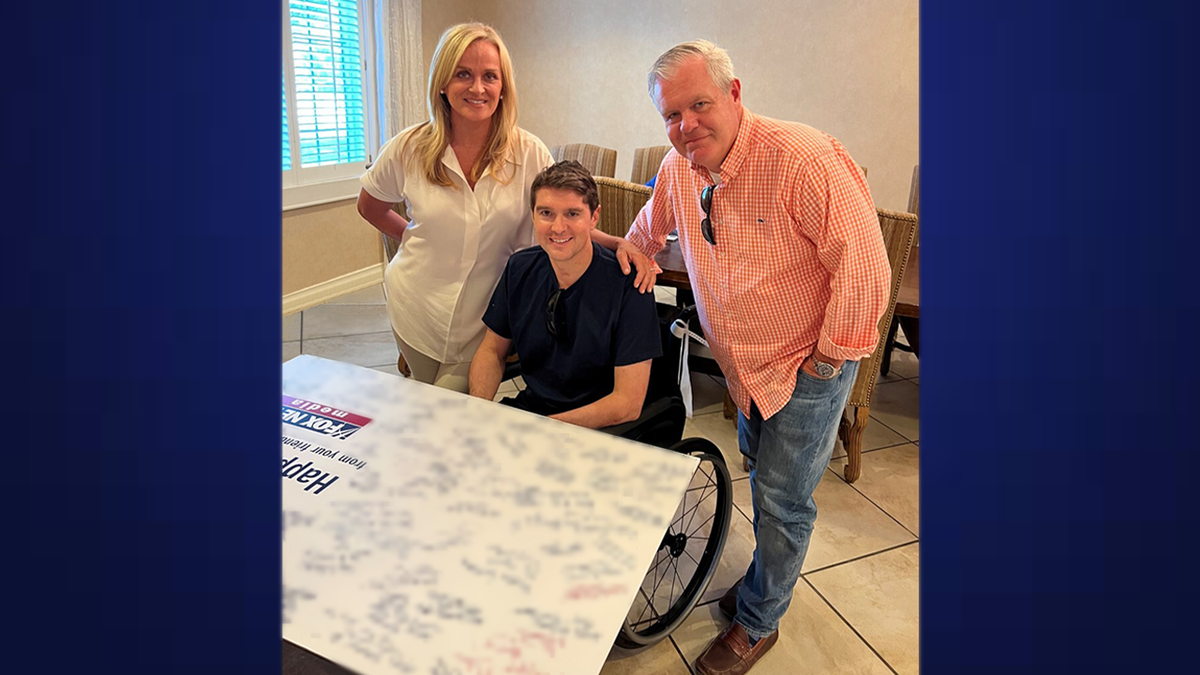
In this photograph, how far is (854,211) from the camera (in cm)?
133

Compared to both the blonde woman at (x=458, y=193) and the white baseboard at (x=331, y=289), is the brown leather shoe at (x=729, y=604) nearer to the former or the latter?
the blonde woman at (x=458, y=193)

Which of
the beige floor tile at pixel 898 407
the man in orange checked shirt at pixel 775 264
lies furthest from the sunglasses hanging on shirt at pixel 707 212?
the beige floor tile at pixel 898 407

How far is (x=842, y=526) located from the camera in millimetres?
2455

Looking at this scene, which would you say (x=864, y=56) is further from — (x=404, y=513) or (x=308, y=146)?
(x=404, y=513)

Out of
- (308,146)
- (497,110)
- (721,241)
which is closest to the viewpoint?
(721,241)

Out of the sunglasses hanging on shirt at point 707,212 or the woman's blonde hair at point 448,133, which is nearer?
the sunglasses hanging on shirt at point 707,212

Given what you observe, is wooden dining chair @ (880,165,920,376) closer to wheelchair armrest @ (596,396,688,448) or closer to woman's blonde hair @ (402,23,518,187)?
wheelchair armrest @ (596,396,688,448)

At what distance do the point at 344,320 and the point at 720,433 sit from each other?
2352 mm

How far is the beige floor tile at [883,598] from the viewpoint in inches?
75.6

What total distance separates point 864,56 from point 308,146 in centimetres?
349

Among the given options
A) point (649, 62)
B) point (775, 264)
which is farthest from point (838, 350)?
point (649, 62)

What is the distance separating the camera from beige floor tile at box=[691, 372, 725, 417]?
3307 mm

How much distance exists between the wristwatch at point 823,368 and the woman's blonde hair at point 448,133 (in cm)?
86
